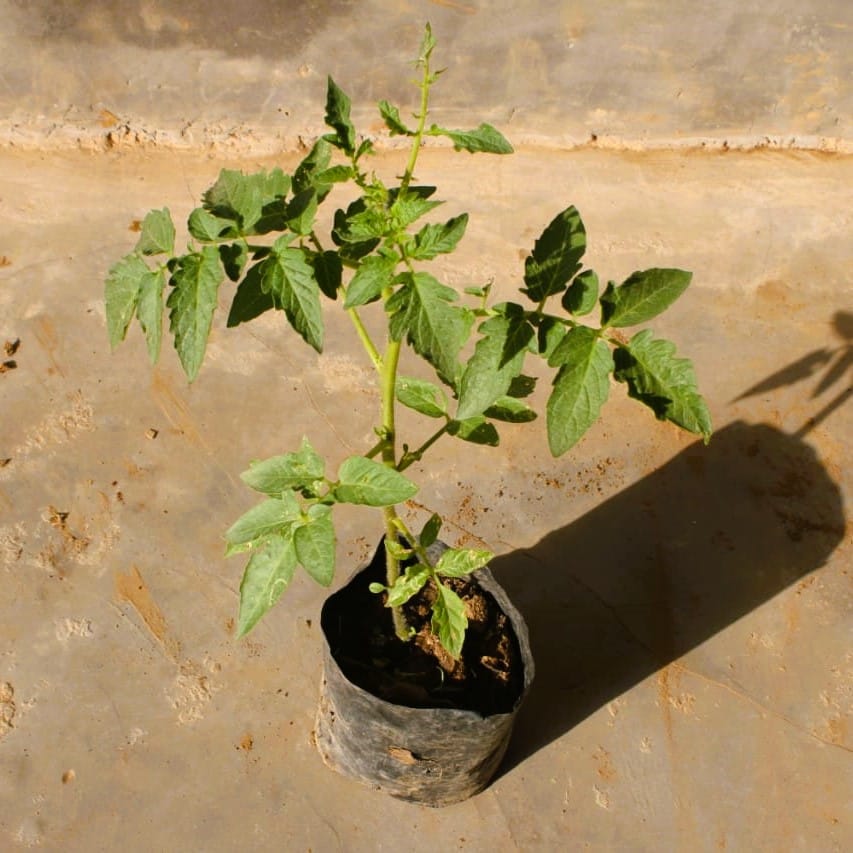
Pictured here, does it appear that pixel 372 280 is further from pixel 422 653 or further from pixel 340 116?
pixel 422 653

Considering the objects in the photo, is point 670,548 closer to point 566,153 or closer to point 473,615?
point 473,615

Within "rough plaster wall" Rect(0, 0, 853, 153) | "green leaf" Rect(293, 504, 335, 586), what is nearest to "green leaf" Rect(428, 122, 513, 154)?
"green leaf" Rect(293, 504, 335, 586)

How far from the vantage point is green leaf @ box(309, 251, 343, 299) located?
50.9 inches

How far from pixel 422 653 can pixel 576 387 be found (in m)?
0.91

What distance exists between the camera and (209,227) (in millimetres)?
1301

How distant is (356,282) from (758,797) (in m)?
1.68

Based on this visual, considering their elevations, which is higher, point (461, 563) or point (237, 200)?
point (237, 200)

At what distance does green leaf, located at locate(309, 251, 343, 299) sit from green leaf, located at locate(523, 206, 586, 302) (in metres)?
0.26

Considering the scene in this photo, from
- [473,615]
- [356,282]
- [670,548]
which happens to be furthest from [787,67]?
[356,282]

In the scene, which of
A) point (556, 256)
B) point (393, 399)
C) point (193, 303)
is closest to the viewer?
point (193, 303)

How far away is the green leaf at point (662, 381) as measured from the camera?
1.21 m

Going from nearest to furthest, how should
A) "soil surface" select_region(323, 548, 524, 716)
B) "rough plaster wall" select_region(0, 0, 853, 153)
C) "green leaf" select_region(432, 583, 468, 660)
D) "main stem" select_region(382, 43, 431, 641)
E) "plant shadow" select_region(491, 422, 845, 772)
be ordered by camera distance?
"main stem" select_region(382, 43, 431, 641)
"green leaf" select_region(432, 583, 468, 660)
"soil surface" select_region(323, 548, 524, 716)
"plant shadow" select_region(491, 422, 845, 772)
"rough plaster wall" select_region(0, 0, 853, 153)


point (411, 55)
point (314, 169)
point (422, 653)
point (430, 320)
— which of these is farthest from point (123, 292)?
point (411, 55)

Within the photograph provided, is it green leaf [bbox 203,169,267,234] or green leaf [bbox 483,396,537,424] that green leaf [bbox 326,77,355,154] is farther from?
green leaf [bbox 483,396,537,424]
